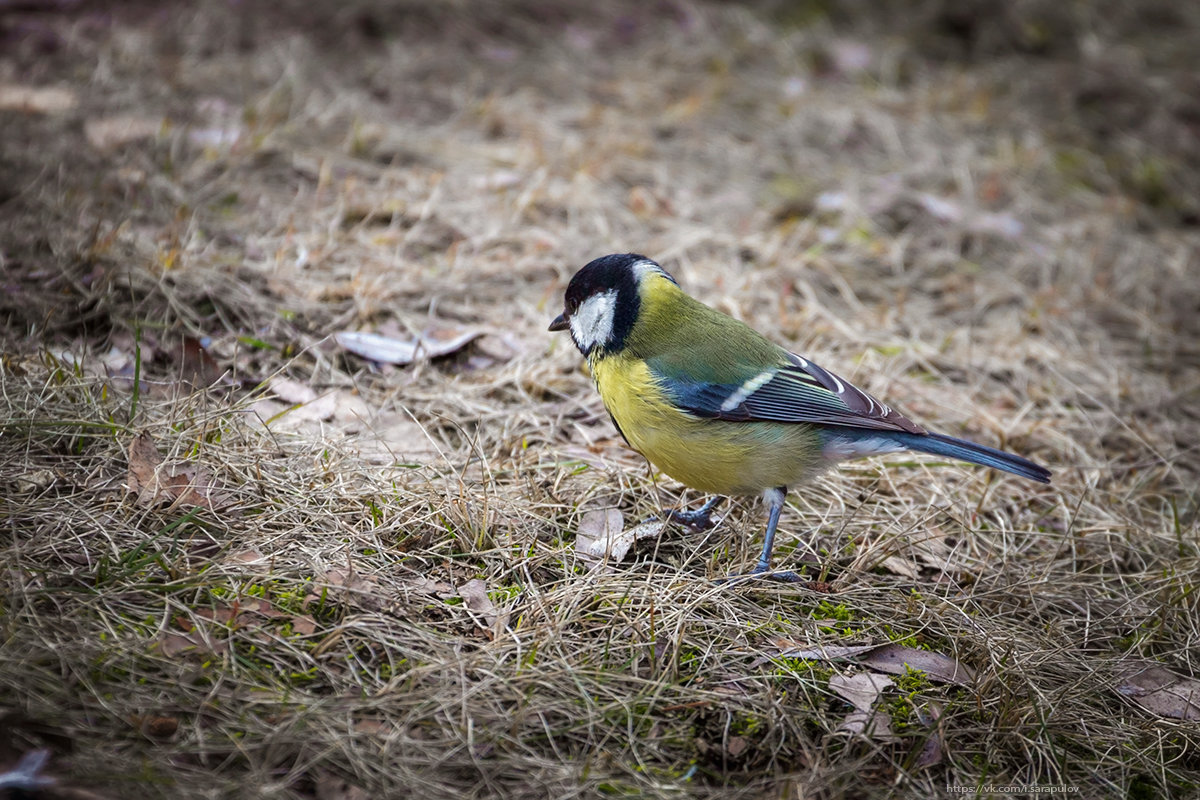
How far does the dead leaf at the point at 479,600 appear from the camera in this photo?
2.49m

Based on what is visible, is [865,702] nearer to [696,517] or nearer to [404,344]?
[696,517]

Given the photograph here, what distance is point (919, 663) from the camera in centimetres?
259

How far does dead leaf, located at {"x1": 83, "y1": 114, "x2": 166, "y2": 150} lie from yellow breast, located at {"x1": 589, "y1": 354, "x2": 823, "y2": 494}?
3.12 m

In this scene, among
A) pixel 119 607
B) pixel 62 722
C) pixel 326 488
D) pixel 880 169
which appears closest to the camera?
pixel 62 722

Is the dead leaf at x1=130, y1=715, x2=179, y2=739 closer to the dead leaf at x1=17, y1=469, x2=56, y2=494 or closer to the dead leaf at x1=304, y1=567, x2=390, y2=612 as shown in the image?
the dead leaf at x1=304, y1=567, x2=390, y2=612

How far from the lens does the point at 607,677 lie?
7.68 ft

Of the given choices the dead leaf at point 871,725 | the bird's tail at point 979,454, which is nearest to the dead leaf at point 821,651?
the dead leaf at point 871,725

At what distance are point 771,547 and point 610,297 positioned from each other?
1.00 meters

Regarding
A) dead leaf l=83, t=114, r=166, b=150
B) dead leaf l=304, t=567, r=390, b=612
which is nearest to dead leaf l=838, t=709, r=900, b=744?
dead leaf l=304, t=567, r=390, b=612

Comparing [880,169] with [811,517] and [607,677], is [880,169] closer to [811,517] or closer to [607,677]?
[811,517]

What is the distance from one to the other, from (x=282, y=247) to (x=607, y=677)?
2.59 meters

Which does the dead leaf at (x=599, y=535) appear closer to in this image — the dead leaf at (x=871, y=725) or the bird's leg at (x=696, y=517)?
the bird's leg at (x=696, y=517)

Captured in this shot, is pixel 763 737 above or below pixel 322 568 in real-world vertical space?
below

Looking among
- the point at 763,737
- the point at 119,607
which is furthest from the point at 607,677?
the point at 119,607
